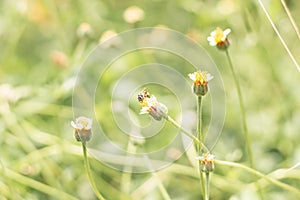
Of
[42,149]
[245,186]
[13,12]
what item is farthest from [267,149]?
[13,12]

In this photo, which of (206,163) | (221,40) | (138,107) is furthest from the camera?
(138,107)

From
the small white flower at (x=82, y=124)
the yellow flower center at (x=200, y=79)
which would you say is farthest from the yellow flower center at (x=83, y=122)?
the yellow flower center at (x=200, y=79)

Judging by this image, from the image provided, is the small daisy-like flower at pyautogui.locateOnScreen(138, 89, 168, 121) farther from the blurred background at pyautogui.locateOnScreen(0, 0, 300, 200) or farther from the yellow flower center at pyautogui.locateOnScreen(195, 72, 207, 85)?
the blurred background at pyautogui.locateOnScreen(0, 0, 300, 200)

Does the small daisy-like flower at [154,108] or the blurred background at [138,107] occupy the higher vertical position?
the blurred background at [138,107]

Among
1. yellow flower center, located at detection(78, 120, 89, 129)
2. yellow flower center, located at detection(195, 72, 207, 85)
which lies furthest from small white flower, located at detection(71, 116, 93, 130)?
yellow flower center, located at detection(195, 72, 207, 85)

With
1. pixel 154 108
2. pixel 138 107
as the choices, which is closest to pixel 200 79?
pixel 154 108

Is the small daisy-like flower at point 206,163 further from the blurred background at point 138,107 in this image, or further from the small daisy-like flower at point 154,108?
the blurred background at point 138,107

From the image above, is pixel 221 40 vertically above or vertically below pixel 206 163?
above

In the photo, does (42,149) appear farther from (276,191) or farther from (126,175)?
(276,191)

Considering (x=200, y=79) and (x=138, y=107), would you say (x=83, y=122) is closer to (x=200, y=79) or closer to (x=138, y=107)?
(x=200, y=79)
